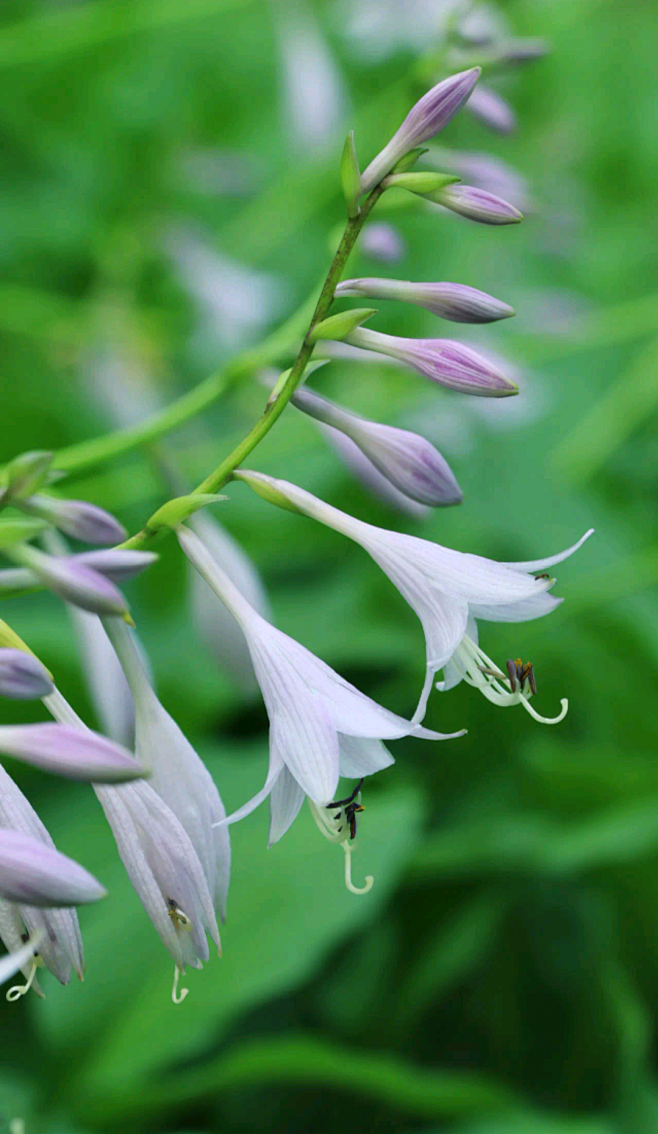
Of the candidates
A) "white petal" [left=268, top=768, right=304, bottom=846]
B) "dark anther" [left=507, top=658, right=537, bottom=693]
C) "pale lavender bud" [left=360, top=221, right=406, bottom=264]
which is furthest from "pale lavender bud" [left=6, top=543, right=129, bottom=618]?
"pale lavender bud" [left=360, top=221, right=406, bottom=264]

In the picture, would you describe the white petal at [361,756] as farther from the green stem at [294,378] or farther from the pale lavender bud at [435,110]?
the pale lavender bud at [435,110]

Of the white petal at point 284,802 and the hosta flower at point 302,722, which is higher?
the hosta flower at point 302,722

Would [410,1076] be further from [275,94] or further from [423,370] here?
[275,94]

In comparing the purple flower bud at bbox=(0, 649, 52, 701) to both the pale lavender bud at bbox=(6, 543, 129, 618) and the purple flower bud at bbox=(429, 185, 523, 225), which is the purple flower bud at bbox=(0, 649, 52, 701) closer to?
the pale lavender bud at bbox=(6, 543, 129, 618)

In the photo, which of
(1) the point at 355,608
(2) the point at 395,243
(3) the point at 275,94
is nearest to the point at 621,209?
(3) the point at 275,94

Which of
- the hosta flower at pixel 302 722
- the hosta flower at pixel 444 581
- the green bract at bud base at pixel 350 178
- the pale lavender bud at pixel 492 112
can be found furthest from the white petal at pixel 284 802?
the pale lavender bud at pixel 492 112

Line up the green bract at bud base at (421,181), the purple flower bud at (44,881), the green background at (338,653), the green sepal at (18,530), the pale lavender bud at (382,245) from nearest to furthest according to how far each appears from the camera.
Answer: the purple flower bud at (44,881) → the green sepal at (18,530) → the green bract at bud base at (421,181) → the pale lavender bud at (382,245) → the green background at (338,653)
